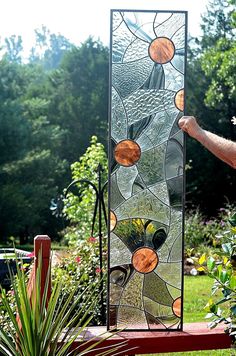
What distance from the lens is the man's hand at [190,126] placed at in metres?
4.05

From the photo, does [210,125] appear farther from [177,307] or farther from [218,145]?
[218,145]

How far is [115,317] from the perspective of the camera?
435 cm

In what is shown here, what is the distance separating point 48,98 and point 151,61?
75.6 feet

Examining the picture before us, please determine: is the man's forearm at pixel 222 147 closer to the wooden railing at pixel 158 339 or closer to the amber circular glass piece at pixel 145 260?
the amber circular glass piece at pixel 145 260

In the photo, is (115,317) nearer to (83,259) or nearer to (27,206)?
(83,259)

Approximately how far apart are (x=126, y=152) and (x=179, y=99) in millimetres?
470

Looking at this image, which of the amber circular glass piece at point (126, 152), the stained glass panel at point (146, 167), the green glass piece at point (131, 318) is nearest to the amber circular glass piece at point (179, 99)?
the stained glass panel at point (146, 167)

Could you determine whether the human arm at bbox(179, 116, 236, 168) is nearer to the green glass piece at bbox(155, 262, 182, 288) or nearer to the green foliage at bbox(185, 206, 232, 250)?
the green glass piece at bbox(155, 262, 182, 288)

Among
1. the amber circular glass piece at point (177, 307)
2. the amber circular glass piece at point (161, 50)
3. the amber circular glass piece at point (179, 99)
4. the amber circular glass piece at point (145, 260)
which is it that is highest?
the amber circular glass piece at point (161, 50)

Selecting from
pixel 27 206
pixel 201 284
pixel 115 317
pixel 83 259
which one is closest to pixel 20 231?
pixel 27 206

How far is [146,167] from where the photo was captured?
171 inches

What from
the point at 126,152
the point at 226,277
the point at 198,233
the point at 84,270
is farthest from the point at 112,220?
the point at 198,233

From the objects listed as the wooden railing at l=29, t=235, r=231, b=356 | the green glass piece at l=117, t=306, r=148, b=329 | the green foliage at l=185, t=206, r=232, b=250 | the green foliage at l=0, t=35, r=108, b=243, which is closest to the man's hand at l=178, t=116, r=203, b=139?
the wooden railing at l=29, t=235, r=231, b=356

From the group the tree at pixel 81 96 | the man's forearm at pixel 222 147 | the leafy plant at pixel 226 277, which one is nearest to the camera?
the leafy plant at pixel 226 277
